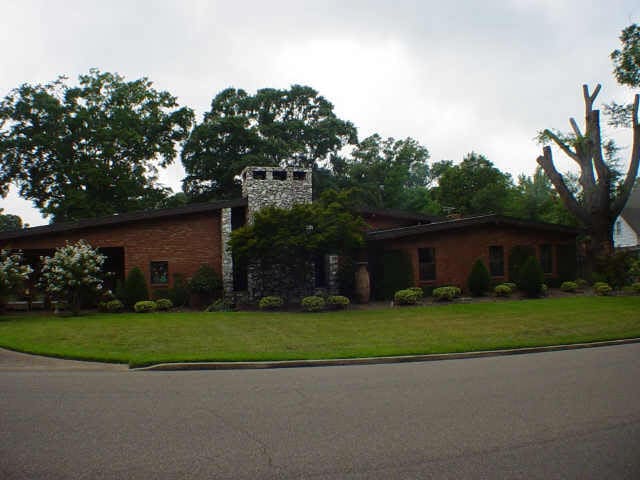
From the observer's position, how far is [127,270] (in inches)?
862

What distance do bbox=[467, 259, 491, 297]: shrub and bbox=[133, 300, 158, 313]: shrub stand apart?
47.4ft

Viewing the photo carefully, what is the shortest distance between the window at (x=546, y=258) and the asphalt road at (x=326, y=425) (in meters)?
18.8

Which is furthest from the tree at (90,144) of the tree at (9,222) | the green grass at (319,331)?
the tree at (9,222)

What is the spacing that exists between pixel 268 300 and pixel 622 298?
14799mm

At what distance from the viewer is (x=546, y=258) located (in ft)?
87.5

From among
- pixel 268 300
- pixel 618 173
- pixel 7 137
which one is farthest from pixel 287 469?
pixel 618 173

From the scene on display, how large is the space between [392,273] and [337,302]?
4.04 m

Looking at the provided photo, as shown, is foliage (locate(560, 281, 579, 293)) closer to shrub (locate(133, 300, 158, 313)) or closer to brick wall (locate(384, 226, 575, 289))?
brick wall (locate(384, 226, 575, 289))

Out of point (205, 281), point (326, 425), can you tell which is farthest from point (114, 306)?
point (326, 425)

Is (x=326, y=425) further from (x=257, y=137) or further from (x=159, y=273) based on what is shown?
(x=257, y=137)

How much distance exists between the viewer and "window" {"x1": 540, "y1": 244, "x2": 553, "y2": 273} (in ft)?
87.1

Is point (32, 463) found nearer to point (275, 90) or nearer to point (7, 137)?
point (7, 137)

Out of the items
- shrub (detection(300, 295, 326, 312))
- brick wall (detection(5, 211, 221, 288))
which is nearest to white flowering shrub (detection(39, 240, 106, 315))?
brick wall (detection(5, 211, 221, 288))

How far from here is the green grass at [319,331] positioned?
11.4 metres
